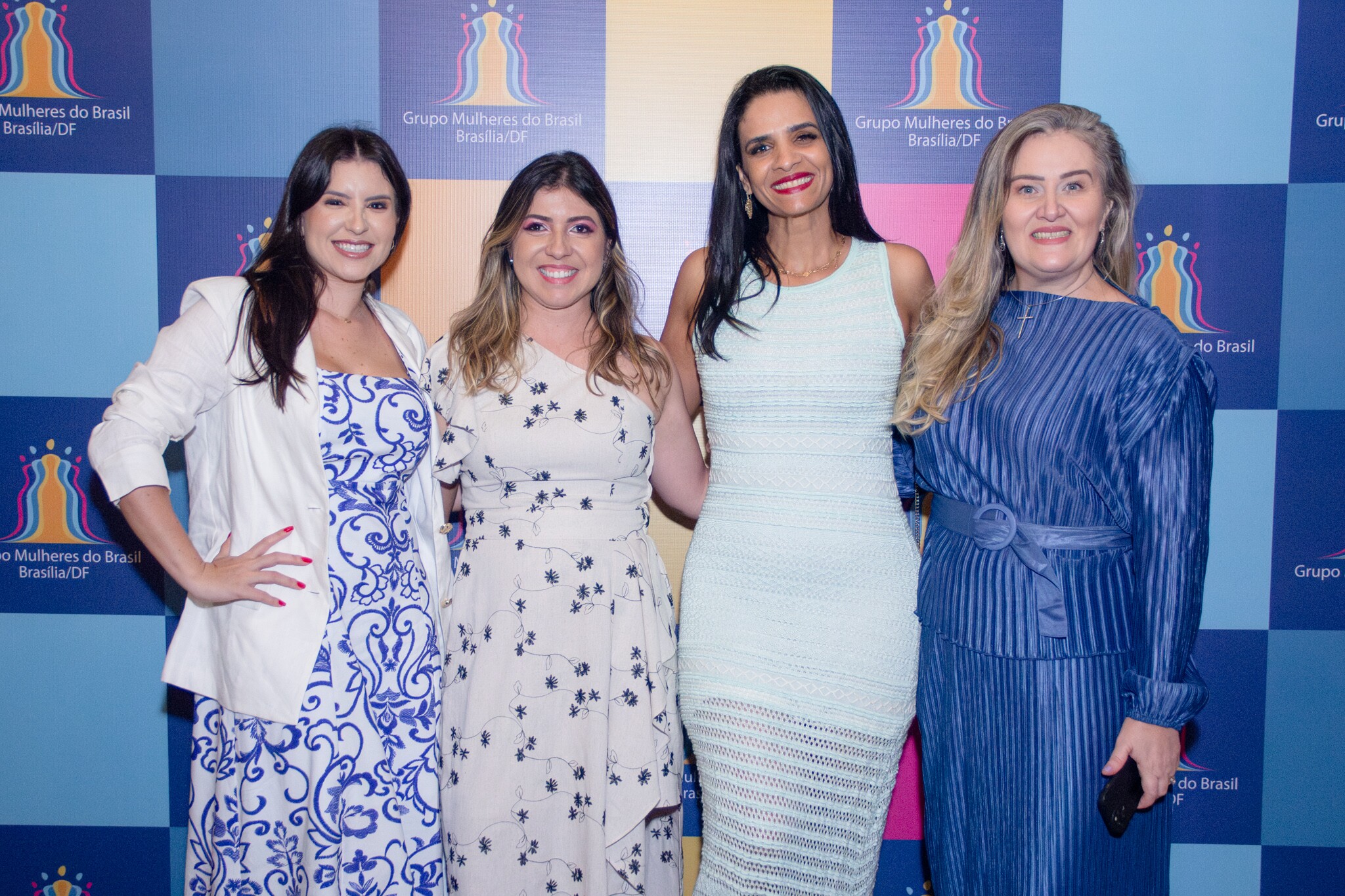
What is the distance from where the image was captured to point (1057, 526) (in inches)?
68.7

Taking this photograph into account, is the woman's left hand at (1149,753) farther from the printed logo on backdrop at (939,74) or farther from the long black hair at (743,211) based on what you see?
the printed logo on backdrop at (939,74)

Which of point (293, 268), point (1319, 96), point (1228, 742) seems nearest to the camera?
point (293, 268)

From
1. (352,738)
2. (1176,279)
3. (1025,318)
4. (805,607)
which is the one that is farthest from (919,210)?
Answer: (352,738)

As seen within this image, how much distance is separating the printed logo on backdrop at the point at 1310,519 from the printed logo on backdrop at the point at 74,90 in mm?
3589

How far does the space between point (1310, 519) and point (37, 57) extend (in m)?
4.12

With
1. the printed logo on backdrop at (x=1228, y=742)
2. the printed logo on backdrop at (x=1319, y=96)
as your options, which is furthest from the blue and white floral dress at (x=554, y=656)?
the printed logo on backdrop at (x=1319, y=96)

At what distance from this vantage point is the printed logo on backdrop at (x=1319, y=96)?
271cm

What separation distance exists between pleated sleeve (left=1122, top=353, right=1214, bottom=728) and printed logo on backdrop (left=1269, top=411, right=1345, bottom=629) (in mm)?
1437

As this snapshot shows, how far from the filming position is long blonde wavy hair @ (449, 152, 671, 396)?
7.24 ft

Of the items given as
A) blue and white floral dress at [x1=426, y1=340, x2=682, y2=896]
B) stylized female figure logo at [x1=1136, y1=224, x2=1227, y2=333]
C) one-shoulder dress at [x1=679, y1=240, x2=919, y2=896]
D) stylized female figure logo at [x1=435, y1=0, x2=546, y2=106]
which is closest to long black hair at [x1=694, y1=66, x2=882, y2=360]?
one-shoulder dress at [x1=679, y1=240, x2=919, y2=896]

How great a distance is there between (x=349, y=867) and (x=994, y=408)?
162 centimetres

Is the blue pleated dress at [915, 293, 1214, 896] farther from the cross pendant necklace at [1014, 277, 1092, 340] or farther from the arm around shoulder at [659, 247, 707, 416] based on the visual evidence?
the arm around shoulder at [659, 247, 707, 416]

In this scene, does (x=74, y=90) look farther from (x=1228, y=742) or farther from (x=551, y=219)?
(x=1228, y=742)

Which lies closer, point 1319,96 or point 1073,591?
point 1073,591
